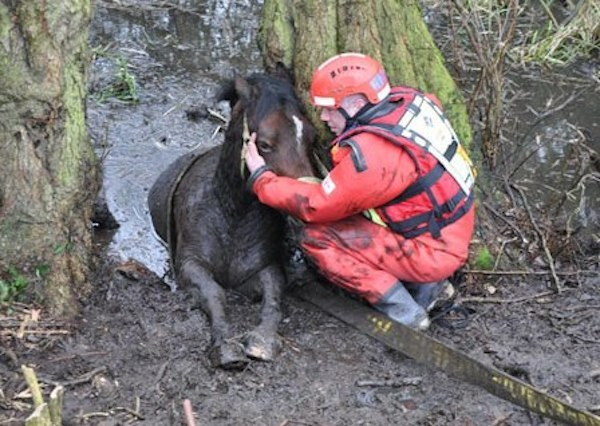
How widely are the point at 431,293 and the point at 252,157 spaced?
1506 mm

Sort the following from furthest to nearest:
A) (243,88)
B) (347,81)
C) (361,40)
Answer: (361,40) < (243,88) < (347,81)

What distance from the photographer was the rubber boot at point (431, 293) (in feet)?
20.5

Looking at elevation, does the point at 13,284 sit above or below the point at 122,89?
above

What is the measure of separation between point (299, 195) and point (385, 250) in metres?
0.68

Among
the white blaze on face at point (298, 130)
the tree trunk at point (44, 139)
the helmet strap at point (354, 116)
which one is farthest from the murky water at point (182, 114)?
the helmet strap at point (354, 116)

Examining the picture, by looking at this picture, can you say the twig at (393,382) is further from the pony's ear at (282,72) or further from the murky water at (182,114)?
the murky water at (182,114)

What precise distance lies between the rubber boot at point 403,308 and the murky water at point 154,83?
7.64 feet

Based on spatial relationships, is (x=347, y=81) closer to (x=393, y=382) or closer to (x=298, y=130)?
(x=298, y=130)

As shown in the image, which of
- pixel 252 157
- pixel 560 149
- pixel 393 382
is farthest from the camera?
pixel 560 149

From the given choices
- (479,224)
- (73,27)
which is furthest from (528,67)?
(73,27)

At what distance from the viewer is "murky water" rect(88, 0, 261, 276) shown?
8.55 m

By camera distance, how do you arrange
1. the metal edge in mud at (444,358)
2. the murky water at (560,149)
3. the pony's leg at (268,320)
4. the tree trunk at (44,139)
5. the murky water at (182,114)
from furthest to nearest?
the murky water at (182,114) → the murky water at (560,149) → the pony's leg at (268,320) → the tree trunk at (44,139) → the metal edge in mud at (444,358)

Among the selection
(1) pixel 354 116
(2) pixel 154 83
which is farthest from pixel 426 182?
(2) pixel 154 83

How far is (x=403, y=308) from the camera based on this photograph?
6.07 m
